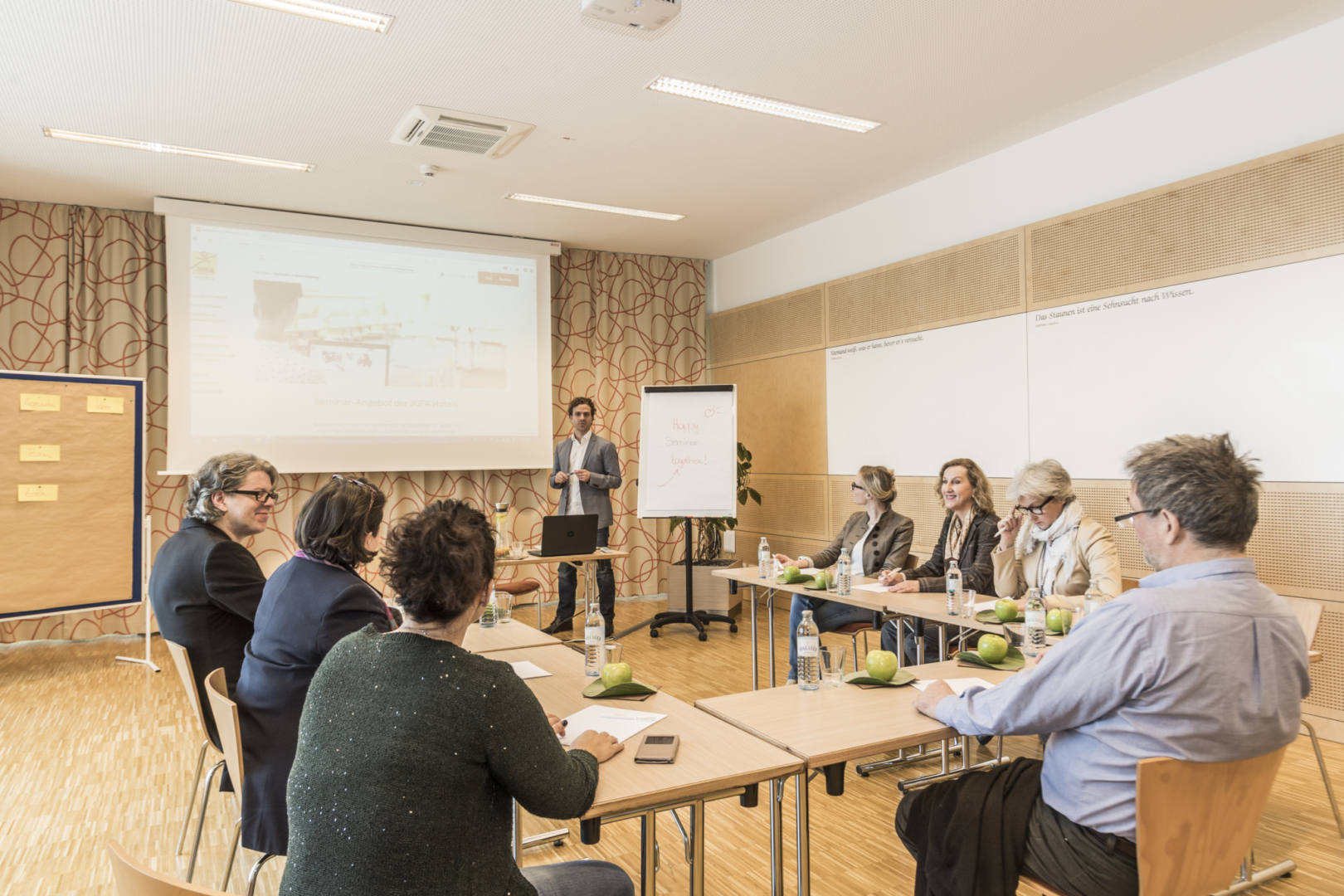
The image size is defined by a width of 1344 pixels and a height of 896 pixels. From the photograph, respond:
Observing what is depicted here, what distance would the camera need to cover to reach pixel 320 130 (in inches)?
185

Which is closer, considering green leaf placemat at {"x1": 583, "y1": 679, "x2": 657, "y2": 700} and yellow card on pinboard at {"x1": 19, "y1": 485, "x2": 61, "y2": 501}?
green leaf placemat at {"x1": 583, "y1": 679, "x2": 657, "y2": 700}

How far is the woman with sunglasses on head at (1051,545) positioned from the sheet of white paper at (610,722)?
2.12 meters

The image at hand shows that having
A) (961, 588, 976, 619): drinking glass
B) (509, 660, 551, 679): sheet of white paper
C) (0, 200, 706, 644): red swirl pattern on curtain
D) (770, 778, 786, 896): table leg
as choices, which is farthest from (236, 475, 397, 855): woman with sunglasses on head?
(0, 200, 706, 644): red swirl pattern on curtain

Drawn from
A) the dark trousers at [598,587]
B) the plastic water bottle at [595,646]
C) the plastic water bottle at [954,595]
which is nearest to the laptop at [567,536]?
the dark trousers at [598,587]

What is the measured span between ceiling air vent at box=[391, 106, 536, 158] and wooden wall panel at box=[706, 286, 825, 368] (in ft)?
9.31

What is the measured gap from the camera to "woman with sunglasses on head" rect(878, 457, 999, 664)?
158 inches

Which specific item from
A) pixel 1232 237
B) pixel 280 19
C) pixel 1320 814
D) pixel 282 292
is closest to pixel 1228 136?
pixel 1232 237

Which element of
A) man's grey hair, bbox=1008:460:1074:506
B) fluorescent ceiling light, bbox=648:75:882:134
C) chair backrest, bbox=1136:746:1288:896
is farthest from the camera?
fluorescent ceiling light, bbox=648:75:882:134

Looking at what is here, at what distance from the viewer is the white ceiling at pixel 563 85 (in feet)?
11.8

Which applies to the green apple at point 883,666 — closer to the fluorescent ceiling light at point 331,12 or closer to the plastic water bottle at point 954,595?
the plastic water bottle at point 954,595

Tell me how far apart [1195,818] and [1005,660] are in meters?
0.90

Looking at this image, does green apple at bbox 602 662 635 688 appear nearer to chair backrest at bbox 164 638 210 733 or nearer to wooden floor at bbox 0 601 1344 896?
A: wooden floor at bbox 0 601 1344 896

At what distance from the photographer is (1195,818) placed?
1531 millimetres

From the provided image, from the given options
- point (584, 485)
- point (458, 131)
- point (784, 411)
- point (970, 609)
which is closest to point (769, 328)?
point (784, 411)
